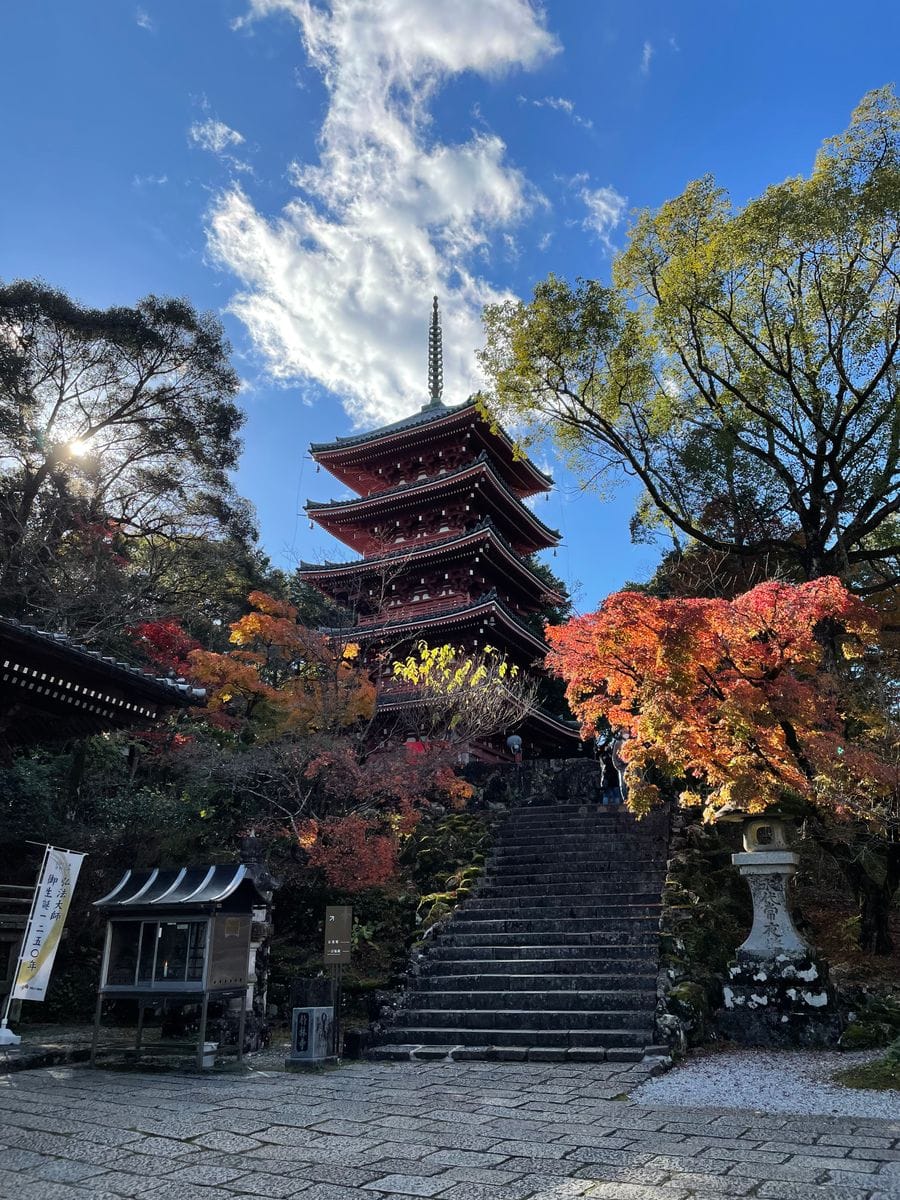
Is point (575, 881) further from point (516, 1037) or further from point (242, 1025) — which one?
point (242, 1025)

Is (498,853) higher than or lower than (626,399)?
lower

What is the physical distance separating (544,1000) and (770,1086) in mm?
2738

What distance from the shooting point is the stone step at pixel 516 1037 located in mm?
7473

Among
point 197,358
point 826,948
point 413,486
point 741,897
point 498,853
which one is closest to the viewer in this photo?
point 826,948

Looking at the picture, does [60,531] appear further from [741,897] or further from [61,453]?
[741,897]

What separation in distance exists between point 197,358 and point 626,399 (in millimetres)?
12244

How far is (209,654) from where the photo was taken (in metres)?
18.4

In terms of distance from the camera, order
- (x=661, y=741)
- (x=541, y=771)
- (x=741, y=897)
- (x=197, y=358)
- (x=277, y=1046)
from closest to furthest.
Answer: (x=277, y=1046), (x=661, y=741), (x=741, y=897), (x=541, y=771), (x=197, y=358)

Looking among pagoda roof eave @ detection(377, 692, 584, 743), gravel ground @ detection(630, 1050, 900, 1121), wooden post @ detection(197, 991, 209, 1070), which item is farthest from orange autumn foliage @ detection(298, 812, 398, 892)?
pagoda roof eave @ detection(377, 692, 584, 743)

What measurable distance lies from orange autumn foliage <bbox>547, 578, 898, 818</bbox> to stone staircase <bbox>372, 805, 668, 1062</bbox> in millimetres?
1949

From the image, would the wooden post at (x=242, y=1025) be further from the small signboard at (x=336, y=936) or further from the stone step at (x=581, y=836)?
the stone step at (x=581, y=836)

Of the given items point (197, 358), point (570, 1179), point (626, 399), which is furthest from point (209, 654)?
point (570, 1179)

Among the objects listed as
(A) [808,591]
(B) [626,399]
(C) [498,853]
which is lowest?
(C) [498,853]

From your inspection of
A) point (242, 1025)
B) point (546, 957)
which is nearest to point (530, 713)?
point (546, 957)
